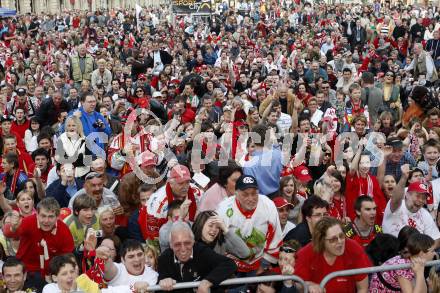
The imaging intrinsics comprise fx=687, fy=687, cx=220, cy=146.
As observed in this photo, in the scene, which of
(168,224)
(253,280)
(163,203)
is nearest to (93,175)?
(163,203)

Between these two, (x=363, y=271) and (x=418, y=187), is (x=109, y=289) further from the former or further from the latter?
(x=418, y=187)

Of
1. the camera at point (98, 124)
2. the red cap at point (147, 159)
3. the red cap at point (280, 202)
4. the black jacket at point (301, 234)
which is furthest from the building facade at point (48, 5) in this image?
the black jacket at point (301, 234)

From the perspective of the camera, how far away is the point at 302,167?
873 centimetres

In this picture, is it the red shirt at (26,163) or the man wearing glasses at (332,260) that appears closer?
the man wearing glasses at (332,260)

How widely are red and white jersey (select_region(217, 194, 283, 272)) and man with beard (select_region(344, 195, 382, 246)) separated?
0.89m

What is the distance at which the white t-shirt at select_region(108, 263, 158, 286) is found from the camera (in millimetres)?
5750

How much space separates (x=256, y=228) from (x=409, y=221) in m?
1.82

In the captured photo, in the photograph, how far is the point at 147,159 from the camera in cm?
839

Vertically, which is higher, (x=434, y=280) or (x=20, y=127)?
(x=434, y=280)

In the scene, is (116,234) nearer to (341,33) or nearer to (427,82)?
(427,82)

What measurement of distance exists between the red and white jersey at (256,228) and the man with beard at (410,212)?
141 cm

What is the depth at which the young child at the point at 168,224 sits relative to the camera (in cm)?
631

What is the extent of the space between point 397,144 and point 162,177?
9.85 ft

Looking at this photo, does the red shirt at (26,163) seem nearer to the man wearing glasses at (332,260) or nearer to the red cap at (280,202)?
the red cap at (280,202)
